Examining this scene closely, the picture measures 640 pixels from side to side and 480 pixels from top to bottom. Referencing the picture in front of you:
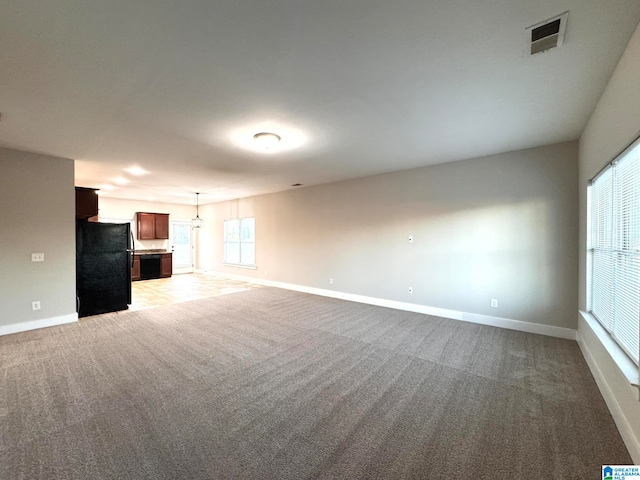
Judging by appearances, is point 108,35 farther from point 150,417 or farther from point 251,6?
point 150,417

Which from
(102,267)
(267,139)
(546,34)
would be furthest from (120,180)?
(546,34)

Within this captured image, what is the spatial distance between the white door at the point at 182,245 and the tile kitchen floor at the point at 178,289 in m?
0.76

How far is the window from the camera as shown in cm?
827

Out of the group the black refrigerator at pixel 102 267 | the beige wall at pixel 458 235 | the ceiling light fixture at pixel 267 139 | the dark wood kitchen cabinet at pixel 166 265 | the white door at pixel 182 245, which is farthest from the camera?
the white door at pixel 182 245

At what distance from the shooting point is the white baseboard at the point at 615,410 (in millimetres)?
1615

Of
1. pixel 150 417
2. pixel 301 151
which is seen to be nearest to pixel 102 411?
pixel 150 417

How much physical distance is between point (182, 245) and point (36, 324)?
6.21 meters

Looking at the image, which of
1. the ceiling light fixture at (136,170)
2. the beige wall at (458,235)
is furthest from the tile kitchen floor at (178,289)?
the ceiling light fixture at (136,170)

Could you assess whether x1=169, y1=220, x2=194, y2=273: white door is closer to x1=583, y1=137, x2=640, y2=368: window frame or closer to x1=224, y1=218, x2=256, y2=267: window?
x1=224, y1=218, x2=256, y2=267: window

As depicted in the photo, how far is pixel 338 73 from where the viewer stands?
2057mm

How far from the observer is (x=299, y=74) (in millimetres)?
2062

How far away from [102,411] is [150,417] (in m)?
0.44

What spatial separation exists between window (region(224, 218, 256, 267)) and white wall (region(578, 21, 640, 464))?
24.3ft

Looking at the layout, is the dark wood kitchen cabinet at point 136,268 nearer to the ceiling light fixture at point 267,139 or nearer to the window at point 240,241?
the window at point 240,241
